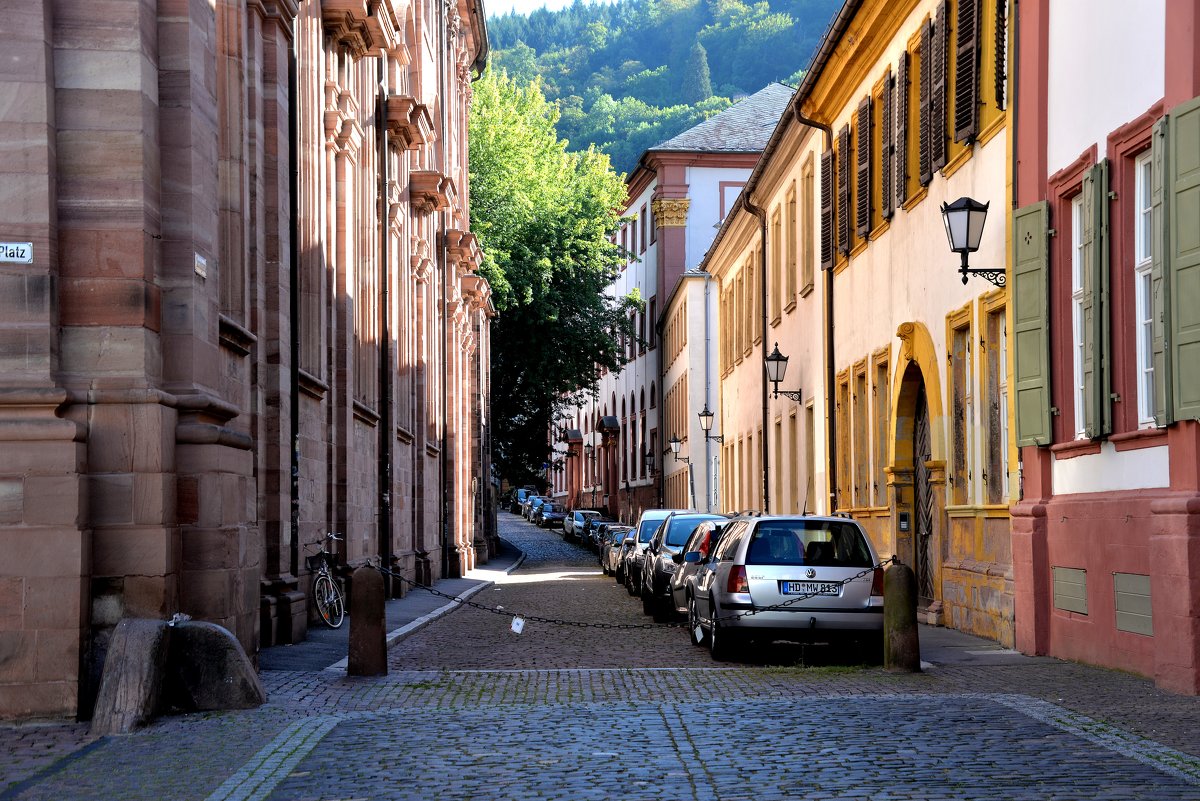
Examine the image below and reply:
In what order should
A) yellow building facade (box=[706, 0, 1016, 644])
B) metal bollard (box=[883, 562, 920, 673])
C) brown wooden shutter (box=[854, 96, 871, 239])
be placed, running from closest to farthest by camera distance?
1. metal bollard (box=[883, 562, 920, 673])
2. yellow building facade (box=[706, 0, 1016, 644])
3. brown wooden shutter (box=[854, 96, 871, 239])

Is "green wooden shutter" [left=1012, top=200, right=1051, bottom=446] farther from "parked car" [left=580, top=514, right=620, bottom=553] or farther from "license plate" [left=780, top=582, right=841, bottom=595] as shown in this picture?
"parked car" [left=580, top=514, right=620, bottom=553]

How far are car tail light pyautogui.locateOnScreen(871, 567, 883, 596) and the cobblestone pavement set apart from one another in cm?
89

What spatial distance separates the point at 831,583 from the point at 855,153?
12875 millimetres

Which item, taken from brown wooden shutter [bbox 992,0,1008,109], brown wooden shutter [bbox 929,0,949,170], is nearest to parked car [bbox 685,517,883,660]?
brown wooden shutter [bbox 992,0,1008,109]

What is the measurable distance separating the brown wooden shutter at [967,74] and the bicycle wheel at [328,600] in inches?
352

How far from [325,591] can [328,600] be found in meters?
0.12

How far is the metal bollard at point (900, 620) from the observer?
14336 mm

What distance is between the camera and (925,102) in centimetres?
2205

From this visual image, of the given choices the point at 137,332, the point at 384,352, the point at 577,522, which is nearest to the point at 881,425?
the point at 384,352

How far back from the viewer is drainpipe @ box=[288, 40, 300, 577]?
758 inches

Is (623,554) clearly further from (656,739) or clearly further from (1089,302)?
(656,739)

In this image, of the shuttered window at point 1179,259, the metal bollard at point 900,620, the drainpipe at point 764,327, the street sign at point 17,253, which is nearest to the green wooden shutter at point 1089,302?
the shuttered window at point 1179,259

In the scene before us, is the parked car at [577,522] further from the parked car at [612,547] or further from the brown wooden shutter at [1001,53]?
the brown wooden shutter at [1001,53]

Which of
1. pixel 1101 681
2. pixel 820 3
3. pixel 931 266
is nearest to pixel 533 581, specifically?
pixel 931 266
